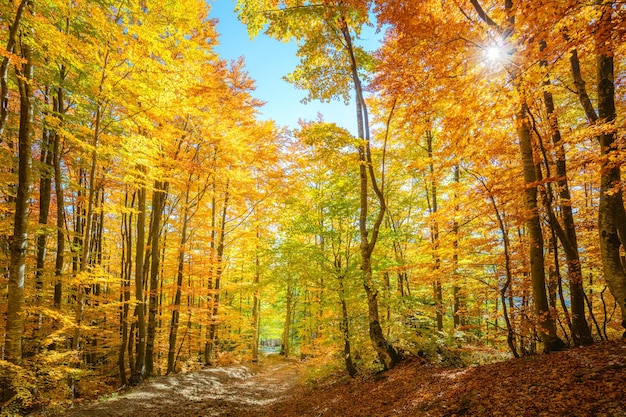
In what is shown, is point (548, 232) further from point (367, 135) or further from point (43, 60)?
point (43, 60)

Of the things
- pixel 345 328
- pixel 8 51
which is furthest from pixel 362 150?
pixel 8 51

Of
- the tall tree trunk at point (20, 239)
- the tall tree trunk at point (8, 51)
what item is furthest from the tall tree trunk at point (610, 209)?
the tall tree trunk at point (20, 239)

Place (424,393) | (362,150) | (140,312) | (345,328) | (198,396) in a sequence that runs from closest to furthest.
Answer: (424,393), (345,328), (362,150), (198,396), (140,312)

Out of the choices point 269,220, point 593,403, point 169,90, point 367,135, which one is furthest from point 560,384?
point 269,220

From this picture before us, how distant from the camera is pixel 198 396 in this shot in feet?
33.8

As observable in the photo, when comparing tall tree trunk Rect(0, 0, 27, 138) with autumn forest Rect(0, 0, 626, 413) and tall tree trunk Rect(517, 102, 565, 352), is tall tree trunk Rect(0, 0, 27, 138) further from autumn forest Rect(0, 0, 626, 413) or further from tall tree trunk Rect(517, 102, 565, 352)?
tall tree trunk Rect(517, 102, 565, 352)

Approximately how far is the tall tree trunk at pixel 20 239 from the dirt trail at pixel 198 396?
2343 mm

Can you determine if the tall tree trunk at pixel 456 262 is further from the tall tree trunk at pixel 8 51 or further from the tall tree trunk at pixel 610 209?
the tall tree trunk at pixel 8 51

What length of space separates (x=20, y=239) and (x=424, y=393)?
387 inches

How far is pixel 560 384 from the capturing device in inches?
163

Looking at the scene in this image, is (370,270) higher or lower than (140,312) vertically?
higher

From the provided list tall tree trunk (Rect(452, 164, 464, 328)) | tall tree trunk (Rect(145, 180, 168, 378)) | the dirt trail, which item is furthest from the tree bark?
tall tree trunk (Rect(145, 180, 168, 378))

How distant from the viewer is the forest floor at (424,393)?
3.81 meters

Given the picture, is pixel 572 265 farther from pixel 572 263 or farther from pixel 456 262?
pixel 456 262
